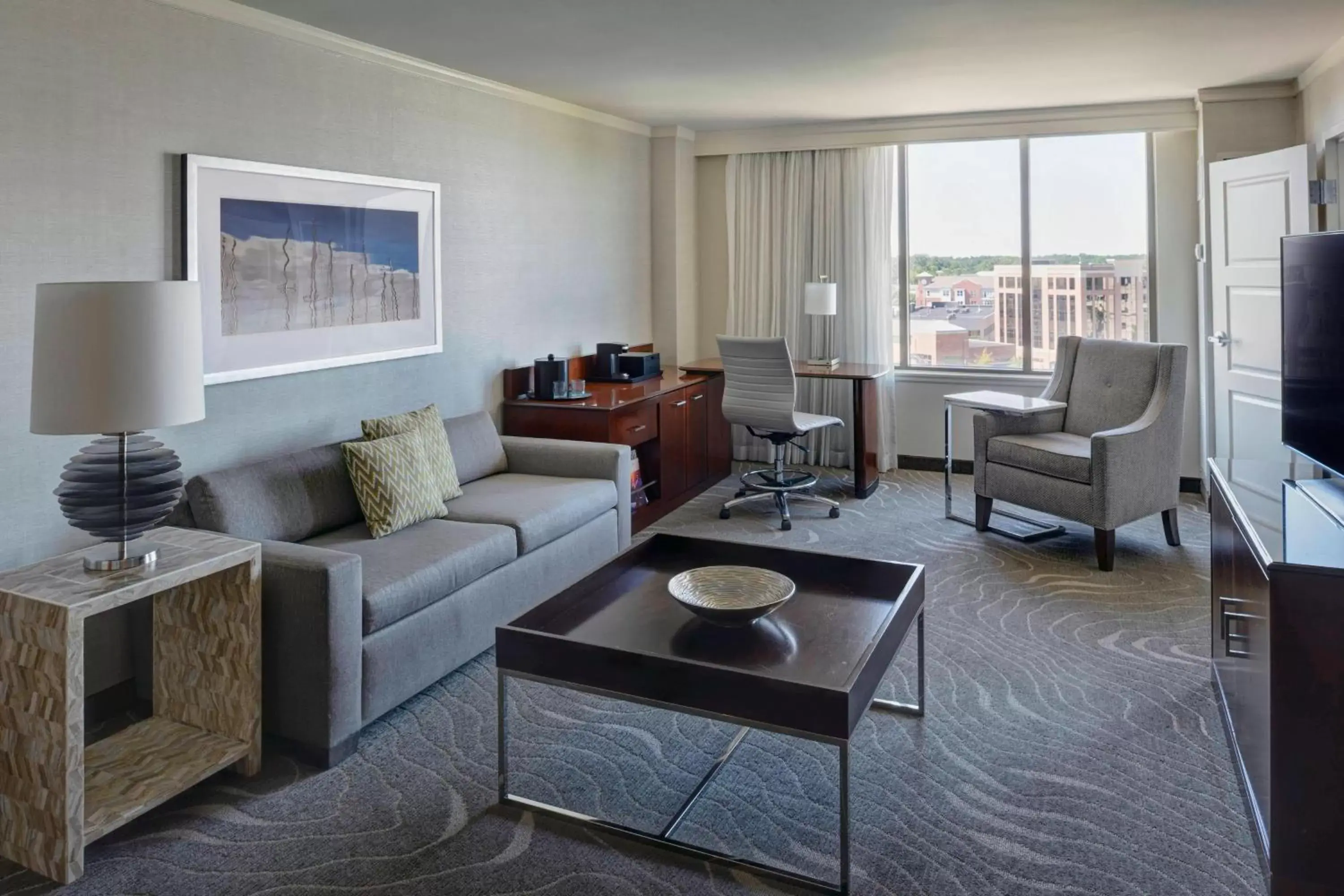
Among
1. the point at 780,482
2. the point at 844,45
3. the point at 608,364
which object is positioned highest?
the point at 844,45

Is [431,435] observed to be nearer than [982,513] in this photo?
Yes

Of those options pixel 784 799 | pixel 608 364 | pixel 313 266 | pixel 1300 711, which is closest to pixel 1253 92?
pixel 608 364

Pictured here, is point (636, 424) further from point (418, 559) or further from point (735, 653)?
point (735, 653)

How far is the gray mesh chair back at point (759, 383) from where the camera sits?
499cm

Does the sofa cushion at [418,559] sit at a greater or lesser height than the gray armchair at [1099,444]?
lesser

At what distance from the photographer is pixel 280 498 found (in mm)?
3105

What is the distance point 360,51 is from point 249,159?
79cm

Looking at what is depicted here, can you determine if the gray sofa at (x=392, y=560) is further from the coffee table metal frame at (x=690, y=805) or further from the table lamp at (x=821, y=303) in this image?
the table lamp at (x=821, y=303)

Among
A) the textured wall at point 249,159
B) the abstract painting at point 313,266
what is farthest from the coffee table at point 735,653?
the abstract painting at point 313,266

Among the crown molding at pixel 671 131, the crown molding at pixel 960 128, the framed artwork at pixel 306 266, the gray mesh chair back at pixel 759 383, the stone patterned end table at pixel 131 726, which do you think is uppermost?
the crown molding at pixel 671 131

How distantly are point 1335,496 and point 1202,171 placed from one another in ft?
11.2

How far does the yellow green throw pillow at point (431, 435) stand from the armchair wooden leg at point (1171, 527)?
3.33 meters

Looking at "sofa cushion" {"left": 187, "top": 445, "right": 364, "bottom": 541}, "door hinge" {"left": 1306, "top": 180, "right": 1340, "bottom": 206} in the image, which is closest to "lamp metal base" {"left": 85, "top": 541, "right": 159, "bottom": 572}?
"sofa cushion" {"left": 187, "top": 445, "right": 364, "bottom": 541}

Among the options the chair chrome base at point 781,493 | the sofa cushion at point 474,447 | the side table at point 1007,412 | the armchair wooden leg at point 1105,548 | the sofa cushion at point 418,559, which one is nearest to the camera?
Result: the sofa cushion at point 418,559
